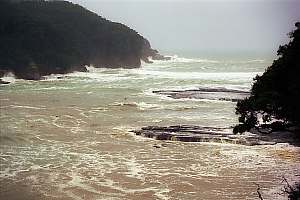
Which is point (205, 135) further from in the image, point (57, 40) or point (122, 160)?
point (57, 40)

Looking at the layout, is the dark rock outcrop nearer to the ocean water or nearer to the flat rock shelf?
the ocean water

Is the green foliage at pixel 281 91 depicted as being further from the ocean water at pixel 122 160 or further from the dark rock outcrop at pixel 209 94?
the dark rock outcrop at pixel 209 94

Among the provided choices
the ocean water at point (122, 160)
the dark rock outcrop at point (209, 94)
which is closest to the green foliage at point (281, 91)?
the ocean water at point (122, 160)

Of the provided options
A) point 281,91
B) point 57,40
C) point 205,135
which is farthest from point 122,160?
point 57,40

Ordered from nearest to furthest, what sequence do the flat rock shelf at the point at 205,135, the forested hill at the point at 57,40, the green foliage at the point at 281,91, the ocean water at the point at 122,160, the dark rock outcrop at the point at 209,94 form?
the green foliage at the point at 281,91
the ocean water at the point at 122,160
the flat rock shelf at the point at 205,135
the dark rock outcrop at the point at 209,94
the forested hill at the point at 57,40

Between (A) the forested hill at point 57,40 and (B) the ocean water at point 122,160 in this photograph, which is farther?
(A) the forested hill at point 57,40

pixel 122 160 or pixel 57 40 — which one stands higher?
pixel 57 40

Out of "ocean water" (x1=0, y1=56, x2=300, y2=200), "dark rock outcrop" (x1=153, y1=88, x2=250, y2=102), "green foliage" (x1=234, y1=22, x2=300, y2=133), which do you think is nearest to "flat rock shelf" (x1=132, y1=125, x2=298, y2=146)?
"ocean water" (x1=0, y1=56, x2=300, y2=200)

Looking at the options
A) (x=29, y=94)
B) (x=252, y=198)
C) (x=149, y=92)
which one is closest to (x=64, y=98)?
(x=29, y=94)
